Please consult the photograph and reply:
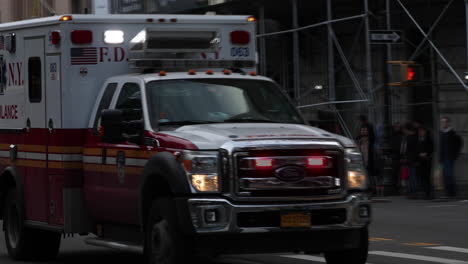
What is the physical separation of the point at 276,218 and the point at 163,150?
1303mm

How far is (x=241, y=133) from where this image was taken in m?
10.8

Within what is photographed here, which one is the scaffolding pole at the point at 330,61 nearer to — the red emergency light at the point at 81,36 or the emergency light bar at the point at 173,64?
the emergency light bar at the point at 173,64

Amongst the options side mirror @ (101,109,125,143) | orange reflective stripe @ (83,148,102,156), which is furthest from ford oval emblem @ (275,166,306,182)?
orange reflective stripe @ (83,148,102,156)

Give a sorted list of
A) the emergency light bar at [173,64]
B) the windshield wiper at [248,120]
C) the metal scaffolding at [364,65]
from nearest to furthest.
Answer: the windshield wiper at [248,120] < the emergency light bar at [173,64] < the metal scaffolding at [364,65]

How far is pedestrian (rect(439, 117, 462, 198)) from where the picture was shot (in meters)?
25.0

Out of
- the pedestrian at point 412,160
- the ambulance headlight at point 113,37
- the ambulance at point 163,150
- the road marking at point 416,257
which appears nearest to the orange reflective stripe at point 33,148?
the ambulance at point 163,150

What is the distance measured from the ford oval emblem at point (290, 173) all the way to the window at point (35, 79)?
4.08 metres

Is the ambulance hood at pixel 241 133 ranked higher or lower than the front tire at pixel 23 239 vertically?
higher

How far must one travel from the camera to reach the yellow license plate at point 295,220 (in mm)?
10402

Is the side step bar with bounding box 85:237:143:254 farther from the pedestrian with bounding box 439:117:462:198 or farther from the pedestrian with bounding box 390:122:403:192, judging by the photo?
the pedestrian with bounding box 390:122:403:192

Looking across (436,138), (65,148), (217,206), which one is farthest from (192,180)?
(436,138)

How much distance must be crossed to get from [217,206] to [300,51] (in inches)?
912

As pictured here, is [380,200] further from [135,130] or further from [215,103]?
[135,130]

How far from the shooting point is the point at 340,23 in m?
31.2
